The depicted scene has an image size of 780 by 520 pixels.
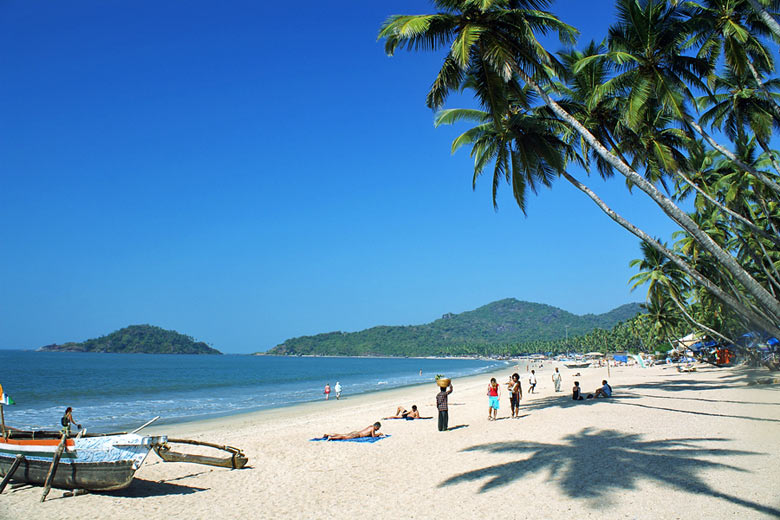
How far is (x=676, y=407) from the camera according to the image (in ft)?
44.8

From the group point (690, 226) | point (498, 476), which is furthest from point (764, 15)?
point (498, 476)

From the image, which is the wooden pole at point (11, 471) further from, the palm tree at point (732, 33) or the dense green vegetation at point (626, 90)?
the palm tree at point (732, 33)

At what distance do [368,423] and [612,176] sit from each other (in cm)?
1152

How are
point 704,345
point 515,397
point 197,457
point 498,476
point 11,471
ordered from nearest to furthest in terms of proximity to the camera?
point 498,476 < point 11,471 < point 197,457 < point 515,397 < point 704,345

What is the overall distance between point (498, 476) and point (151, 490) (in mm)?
6096

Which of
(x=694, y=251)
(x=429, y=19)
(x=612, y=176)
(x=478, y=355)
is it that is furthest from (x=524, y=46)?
(x=478, y=355)

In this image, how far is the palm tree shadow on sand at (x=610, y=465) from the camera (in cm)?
646

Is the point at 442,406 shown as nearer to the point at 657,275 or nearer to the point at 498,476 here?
the point at 498,476

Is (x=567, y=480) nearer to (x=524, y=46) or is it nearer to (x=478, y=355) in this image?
(x=524, y=46)

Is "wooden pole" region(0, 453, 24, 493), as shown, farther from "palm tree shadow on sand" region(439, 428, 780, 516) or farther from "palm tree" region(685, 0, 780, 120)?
"palm tree" region(685, 0, 780, 120)

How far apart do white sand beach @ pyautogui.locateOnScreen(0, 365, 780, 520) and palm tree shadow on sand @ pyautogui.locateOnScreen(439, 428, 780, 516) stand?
0.07 ft

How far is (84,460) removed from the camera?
7.94 m

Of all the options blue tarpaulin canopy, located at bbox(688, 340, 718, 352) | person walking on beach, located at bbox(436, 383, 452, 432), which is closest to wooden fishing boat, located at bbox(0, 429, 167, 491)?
person walking on beach, located at bbox(436, 383, 452, 432)

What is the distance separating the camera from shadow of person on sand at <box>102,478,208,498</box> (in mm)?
8078
